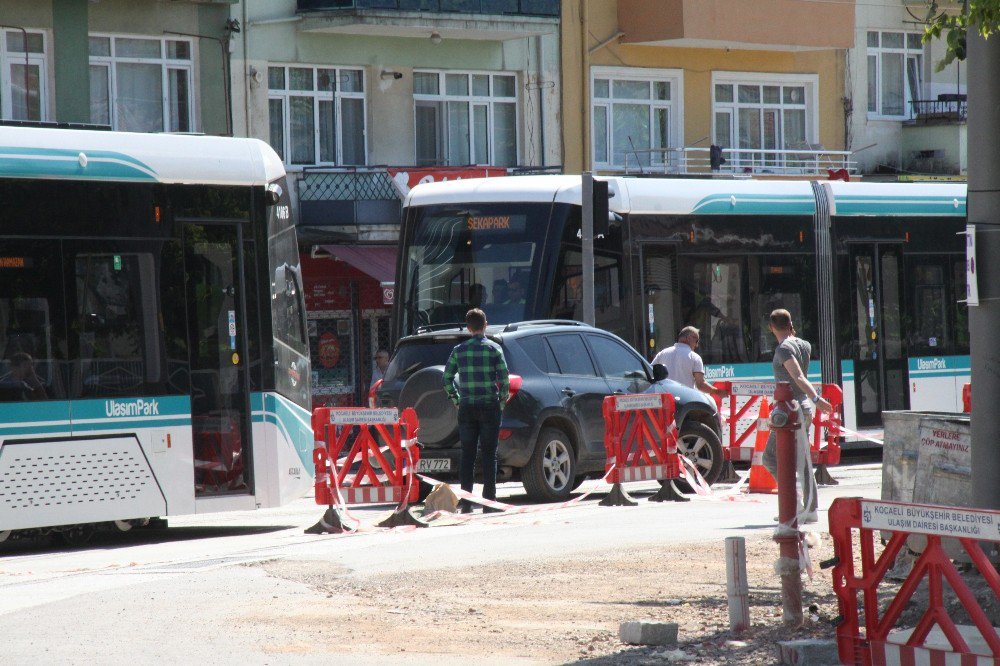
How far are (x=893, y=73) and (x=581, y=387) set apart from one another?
2270 cm

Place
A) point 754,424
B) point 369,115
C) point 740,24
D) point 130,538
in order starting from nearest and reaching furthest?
point 130,538, point 754,424, point 369,115, point 740,24

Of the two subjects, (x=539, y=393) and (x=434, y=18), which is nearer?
(x=539, y=393)

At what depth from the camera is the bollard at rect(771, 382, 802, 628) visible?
26.1 ft

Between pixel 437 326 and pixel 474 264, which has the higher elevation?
pixel 474 264

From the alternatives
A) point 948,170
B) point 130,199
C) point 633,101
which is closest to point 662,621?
point 130,199

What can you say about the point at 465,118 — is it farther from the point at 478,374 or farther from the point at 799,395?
the point at 799,395

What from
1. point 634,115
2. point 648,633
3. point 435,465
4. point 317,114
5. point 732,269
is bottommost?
point 648,633

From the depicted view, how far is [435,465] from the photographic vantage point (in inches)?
603

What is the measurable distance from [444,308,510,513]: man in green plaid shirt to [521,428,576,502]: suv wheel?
0.93 m

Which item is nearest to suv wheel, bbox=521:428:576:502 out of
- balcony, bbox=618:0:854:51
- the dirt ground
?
the dirt ground

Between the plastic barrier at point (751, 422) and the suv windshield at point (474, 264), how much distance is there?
2526mm

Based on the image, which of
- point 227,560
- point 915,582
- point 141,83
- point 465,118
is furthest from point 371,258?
point 915,582

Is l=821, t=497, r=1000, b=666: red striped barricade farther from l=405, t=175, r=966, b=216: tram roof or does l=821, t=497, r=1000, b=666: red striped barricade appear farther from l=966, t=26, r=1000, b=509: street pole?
l=405, t=175, r=966, b=216: tram roof

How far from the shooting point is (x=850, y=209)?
21125 mm
